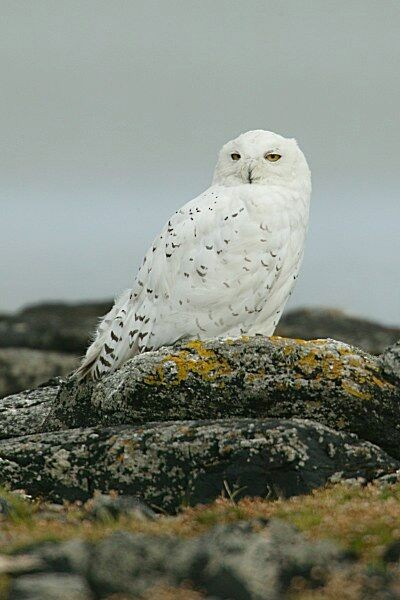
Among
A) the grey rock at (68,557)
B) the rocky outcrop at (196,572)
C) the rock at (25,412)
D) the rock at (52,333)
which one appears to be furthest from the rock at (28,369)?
the rocky outcrop at (196,572)

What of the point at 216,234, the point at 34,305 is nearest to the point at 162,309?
the point at 216,234

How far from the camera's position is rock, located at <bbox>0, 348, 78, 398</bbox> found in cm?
2734

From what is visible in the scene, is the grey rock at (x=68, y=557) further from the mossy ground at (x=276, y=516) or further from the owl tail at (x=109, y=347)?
the owl tail at (x=109, y=347)

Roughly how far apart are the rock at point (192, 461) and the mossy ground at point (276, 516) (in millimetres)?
283

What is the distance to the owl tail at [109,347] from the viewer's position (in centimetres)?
1295

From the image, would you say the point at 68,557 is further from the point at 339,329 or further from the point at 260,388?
the point at 339,329

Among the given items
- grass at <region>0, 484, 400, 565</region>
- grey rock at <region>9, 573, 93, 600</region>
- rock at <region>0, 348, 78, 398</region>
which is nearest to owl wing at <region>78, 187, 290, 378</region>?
grass at <region>0, 484, 400, 565</region>

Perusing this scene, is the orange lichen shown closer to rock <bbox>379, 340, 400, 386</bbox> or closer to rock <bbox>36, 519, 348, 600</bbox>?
rock <bbox>379, 340, 400, 386</bbox>

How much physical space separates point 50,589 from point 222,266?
675 cm

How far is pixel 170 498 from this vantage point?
1040 cm

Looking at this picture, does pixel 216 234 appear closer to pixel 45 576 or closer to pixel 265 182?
pixel 265 182

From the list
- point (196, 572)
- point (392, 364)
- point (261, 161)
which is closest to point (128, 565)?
point (196, 572)

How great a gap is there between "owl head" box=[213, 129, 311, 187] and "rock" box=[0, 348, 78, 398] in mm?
14331

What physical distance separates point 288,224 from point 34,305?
103ft
